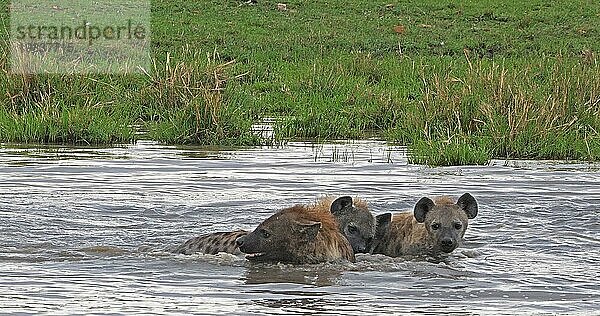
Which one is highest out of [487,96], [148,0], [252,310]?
[148,0]

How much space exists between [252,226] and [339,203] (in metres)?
1.08

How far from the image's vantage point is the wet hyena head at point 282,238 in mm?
7484

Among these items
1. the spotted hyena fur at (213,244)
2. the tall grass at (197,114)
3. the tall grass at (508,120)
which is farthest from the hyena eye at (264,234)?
the tall grass at (197,114)

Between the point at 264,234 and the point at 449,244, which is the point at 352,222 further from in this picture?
the point at 264,234

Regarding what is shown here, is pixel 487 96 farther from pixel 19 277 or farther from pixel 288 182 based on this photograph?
pixel 19 277

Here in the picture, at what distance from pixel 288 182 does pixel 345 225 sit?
2671 mm

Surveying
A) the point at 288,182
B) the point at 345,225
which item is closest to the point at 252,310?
the point at 345,225

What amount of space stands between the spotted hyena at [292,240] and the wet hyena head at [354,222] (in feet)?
2.28

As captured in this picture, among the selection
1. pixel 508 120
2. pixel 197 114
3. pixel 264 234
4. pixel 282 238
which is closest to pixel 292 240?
pixel 282 238

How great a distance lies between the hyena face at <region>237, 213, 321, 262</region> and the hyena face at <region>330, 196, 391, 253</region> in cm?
82

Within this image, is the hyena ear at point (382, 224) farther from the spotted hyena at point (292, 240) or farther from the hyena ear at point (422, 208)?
the spotted hyena at point (292, 240)

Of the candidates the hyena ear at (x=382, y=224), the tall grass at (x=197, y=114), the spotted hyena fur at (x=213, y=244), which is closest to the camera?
the spotted hyena fur at (x=213, y=244)

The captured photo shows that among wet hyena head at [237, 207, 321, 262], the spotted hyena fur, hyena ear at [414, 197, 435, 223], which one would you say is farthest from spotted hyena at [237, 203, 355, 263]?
hyena ear at [414, 197, 435, 223]

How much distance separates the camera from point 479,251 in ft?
27.4
